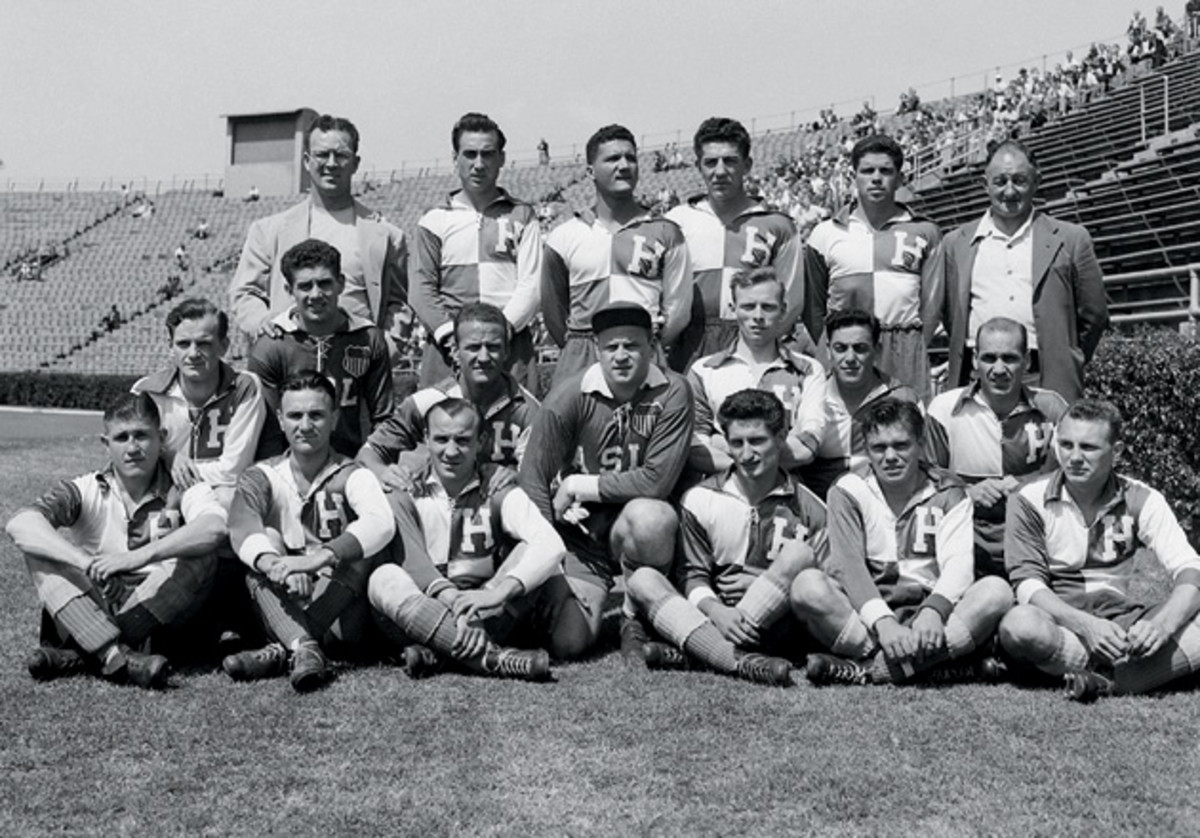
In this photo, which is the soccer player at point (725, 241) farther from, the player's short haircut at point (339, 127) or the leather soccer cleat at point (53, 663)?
the leather soccer cleat at point (53, 663)

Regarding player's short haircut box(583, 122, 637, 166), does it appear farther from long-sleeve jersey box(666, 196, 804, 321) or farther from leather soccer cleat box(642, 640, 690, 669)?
leather soccer cleat box(642, 640, 690, 669)

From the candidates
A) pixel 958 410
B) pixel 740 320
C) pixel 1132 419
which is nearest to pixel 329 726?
pixel 740 320

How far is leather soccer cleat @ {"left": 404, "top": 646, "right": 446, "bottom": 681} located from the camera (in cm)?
457

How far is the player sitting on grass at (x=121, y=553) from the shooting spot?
450 centimetres

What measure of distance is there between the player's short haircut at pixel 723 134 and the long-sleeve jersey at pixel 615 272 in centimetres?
48

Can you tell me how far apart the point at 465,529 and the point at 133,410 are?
1432mm

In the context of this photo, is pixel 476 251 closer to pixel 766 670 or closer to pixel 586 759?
pixel 766 670

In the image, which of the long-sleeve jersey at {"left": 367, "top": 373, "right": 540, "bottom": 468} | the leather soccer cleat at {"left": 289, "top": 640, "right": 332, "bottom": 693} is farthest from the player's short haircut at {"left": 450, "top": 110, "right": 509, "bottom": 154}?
the leather soccer cleat at {"left": 289, "top": 640, "right": 332, "bottom": 693}

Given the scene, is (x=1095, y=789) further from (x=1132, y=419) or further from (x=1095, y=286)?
(x=1132, y=419)

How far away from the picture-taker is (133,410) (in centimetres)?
485

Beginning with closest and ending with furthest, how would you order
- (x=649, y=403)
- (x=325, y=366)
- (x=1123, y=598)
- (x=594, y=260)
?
(x=1123, y=598)
(x=649, y=403)
(x=325, y=366)
(x=594, y=260)

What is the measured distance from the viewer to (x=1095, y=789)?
3.33 m

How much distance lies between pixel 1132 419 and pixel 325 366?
17.3 ft

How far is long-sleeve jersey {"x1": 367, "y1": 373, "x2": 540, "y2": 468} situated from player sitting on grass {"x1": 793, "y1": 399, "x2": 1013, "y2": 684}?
1468mm
